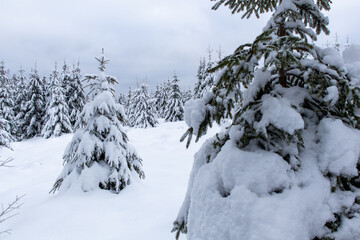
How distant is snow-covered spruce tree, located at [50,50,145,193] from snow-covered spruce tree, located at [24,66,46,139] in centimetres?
3078

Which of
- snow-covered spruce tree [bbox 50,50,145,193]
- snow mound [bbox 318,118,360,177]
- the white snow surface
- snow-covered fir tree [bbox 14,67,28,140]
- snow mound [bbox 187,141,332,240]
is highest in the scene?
the white snow surface

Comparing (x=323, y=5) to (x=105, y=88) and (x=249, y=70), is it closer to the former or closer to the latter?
(x=249, y=70)

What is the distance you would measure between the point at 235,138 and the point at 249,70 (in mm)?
657

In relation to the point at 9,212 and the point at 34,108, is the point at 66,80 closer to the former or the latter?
the point at 34,108

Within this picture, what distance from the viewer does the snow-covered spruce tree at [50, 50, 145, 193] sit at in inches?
266

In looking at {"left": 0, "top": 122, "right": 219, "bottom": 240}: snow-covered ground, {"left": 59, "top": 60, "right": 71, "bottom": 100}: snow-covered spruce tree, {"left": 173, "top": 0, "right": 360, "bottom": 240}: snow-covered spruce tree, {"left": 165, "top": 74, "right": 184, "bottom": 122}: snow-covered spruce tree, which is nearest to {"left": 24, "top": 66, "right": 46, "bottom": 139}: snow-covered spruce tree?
{"left": 59, "top": 60, "right": 71, "bottom": 100}: snow-covered spruce tree

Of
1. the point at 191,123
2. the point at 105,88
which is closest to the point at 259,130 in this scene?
the point at 191,123

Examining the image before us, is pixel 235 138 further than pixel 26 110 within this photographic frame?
No

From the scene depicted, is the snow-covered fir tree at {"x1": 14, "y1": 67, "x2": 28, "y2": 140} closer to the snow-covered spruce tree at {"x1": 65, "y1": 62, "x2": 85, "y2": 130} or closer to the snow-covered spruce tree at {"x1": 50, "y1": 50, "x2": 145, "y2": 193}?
the snow-covered spruce tree at {"x1": 65, "y1": 62, "x2": 85, "y2": 130}

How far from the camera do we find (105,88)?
7727 mm

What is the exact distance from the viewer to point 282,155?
6.90 ft

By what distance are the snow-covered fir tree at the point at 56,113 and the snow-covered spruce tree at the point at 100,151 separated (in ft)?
86.3

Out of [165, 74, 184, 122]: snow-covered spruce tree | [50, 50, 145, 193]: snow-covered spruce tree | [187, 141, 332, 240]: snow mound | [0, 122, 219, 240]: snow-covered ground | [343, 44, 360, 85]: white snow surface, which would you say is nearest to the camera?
[187, 141, 332, 240]: snow mound

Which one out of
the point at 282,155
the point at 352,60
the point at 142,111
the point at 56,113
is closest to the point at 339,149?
the point at 282,155
